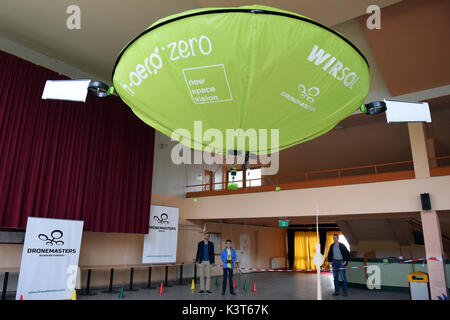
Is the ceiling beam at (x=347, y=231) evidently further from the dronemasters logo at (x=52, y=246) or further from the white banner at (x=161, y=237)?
the dronemasters logo at (x=52, y=246)

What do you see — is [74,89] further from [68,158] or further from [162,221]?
[162,221]

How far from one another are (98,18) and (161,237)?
219 inches

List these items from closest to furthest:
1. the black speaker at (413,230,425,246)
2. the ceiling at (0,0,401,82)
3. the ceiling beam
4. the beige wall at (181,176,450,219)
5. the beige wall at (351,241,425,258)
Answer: the ceiling at (0,0,401,82) → the beige wall at (181,176,450,219) → the black speaker at (413,230,425,246) → the beige wall at (351,241,425,258) → the ceiling beam

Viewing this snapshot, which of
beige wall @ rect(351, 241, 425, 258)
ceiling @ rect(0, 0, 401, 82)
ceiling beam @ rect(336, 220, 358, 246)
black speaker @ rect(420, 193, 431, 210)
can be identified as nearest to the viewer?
ceiling @ rect(0, 0, 401, 82)

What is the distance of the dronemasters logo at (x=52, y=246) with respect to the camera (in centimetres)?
562

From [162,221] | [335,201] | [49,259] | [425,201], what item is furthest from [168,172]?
[425,201]

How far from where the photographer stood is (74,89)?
88.7 inches

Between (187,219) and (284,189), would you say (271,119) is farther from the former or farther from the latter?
(187,219)

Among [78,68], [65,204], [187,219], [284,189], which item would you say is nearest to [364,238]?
[284,189]

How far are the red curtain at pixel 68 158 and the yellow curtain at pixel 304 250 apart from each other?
31.1 feet

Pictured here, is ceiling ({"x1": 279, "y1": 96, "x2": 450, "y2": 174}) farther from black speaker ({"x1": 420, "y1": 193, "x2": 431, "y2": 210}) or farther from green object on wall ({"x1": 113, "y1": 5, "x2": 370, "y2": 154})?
green object on wall ({"x1": 113, "y1": 5, "x2": 370, "y2": 154})

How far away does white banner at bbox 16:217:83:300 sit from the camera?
5.39m

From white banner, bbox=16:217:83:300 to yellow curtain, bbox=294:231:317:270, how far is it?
38.0 ft

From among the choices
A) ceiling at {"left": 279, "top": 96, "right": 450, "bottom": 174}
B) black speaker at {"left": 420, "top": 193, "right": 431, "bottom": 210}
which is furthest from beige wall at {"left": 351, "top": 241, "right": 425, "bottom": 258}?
black speaker at {"left": 420, "top": 193, "right": 431, "bottom": 210}
